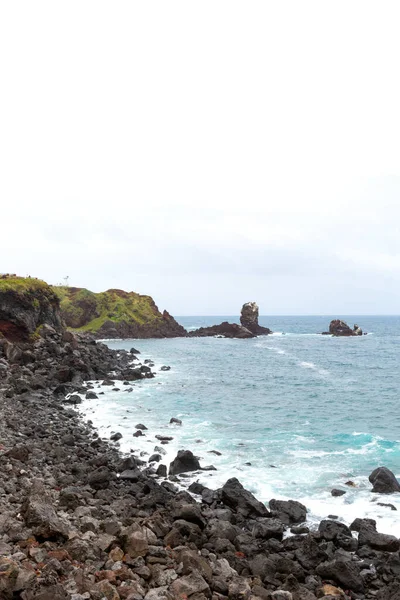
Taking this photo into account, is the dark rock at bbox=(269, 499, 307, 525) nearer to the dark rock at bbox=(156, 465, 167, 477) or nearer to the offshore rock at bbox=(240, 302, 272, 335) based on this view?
the dark rock at bbox=(156, 465, 167, 477)

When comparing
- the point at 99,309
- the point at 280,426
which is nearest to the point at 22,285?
the point at 280,426

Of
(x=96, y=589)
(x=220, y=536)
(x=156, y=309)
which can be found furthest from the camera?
(x=156, y=309)

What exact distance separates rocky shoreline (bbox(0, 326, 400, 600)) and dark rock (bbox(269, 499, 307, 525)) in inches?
1.7

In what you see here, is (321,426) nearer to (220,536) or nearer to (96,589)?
(220,536)

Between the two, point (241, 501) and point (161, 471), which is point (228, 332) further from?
point (241, 501)

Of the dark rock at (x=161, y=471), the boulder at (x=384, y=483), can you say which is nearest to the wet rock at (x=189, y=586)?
the dark rock at (x=161, y=471)

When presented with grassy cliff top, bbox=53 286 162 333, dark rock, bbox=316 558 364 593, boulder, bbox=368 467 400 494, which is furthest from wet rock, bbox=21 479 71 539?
grassy cliff top, bbox=53 286 162 333

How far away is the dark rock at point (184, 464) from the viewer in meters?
19.9

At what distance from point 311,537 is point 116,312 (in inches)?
4607

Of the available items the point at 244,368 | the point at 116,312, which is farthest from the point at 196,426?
the point at 116,312

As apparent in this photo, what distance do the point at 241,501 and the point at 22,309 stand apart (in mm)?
43175

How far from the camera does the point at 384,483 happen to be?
18250 mm

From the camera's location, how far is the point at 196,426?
28906 mm

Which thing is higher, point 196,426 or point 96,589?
point 96,589
